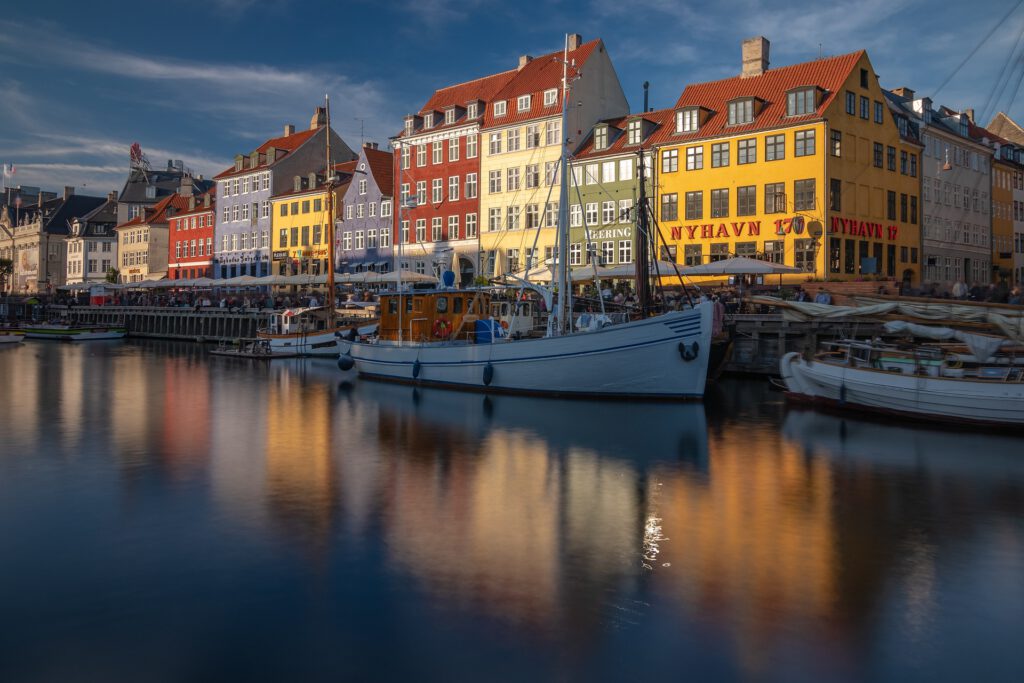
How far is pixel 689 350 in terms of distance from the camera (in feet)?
84.2

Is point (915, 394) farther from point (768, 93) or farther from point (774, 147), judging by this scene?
point (768, 93)

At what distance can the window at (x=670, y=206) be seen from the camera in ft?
168

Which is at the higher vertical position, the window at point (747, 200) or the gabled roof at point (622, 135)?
the gabled roof at point (622, 135)

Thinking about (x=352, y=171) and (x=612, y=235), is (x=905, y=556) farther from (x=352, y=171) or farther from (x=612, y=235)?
(x=352, y=171)

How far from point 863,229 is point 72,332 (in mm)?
59097

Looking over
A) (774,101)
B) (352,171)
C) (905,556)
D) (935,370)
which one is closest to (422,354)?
(935,370)

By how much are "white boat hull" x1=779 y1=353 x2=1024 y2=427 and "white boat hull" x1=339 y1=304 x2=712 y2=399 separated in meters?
3.43

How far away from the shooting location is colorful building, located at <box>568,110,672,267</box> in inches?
2066

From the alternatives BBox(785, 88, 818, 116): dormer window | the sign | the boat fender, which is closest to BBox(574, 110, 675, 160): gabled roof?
BBox(785, 88, 818, 116): dormer window

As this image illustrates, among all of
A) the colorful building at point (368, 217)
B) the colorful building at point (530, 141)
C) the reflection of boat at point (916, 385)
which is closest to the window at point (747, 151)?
the colorful building at point (530, 141)

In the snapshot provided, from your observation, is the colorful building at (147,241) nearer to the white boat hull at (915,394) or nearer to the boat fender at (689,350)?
the boat fender at (689,350)

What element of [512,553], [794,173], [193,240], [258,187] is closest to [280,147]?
[258,187]

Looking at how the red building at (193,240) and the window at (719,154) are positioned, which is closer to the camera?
the window at (719,154)

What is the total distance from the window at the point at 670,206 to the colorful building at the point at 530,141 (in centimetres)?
720
